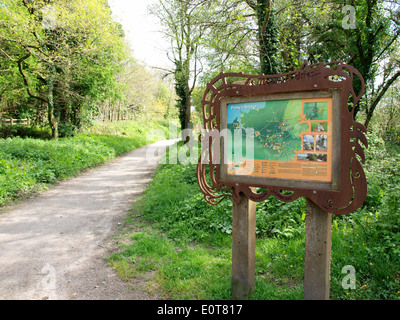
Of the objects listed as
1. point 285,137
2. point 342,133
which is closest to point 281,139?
point 285,137

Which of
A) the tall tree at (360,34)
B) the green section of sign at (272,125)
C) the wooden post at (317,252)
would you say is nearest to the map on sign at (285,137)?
the green section of sign at (272,125)

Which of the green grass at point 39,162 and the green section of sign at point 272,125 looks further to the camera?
the green grass at point 39,162

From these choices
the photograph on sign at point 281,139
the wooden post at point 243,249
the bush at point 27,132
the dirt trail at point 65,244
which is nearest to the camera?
the photograph on sign at point 281,139

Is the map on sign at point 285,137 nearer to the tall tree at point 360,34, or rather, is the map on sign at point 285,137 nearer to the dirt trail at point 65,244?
the dirt trail at point 65,244

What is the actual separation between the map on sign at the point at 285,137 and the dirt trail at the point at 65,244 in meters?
2.10

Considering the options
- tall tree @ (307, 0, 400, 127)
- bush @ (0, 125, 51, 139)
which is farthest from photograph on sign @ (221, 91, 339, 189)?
bush @ (0, 125, 51, 139)

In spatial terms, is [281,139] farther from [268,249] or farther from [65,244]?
[65,244]

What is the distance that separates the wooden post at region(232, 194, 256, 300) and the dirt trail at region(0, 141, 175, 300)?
104cm

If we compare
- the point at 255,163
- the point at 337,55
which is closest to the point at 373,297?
the point at 255,163

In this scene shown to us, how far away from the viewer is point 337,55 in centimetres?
1584

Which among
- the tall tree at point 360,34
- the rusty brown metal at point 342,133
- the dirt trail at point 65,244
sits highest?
the tall tree at point 360,34

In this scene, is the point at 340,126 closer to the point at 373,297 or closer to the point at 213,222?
the point at 373,297

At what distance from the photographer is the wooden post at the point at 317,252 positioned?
278 cm

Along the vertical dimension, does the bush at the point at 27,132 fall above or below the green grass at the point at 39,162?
above
